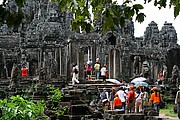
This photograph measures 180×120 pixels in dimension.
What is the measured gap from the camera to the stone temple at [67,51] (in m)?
22.3

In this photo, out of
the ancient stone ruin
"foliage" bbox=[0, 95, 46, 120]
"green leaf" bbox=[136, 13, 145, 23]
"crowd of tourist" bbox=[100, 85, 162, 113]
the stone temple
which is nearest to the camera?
"green leaf" bbox=[136, 13, 145, 23]

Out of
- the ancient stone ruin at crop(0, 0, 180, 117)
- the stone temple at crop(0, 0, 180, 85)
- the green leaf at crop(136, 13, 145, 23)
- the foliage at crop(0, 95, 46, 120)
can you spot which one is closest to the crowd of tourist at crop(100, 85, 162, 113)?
the foliage at crop(0, 95, 46, 120)

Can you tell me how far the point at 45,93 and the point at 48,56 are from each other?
7.86 m

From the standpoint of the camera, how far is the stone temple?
22344mm

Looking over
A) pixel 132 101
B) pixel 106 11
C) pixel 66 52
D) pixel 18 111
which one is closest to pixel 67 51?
pixel 66 52

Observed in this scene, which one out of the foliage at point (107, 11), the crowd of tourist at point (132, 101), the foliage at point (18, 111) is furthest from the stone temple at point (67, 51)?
the foliage at point (107, 11)

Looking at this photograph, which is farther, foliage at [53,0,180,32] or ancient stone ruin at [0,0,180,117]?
ancient stone ruin at [0,0,180,117]

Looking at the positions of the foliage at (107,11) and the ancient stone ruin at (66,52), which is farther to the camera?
the ancient stone ruin at (66,52)

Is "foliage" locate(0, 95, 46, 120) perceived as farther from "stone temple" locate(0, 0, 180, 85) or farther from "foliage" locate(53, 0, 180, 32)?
"stone temple" locate(0, 0, 180, 85)

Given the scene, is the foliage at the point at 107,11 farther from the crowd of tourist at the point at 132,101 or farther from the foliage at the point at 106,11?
the crowd of tourist at the point at 132,101

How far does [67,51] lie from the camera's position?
23.1 meters

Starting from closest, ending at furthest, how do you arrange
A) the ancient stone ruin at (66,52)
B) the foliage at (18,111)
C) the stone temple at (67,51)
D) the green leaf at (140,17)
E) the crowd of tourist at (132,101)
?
the green leaf at (140,17)
the foliage at (18,111)
the crowd of tourist at (132,101)
the ancient stone ruin at (66,52)
the stone temple at (67,51)

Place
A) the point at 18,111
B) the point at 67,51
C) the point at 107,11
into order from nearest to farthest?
the point at 107,11 < the point at 18,111 < the point at 67,51

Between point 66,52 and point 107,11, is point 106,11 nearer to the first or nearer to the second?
point 107,11
